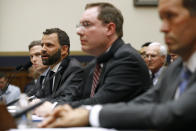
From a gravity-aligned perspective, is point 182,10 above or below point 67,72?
above

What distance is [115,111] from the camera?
4.81 ft

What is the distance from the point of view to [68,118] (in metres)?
1.51

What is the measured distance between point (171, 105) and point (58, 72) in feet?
7.40

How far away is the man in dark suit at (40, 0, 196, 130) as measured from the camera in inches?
51.7

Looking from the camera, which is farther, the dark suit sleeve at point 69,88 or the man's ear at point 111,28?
the dark suit sleeve at point 69,88

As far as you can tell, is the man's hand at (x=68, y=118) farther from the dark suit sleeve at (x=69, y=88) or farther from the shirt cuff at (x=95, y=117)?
the dark suit sleeve at (x=69, y=88)

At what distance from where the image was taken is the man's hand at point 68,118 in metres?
1.51

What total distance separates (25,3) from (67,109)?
5.45 meters

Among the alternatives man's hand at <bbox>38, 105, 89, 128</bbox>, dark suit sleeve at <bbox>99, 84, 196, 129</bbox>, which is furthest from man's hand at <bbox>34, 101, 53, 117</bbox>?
dark suit sleeve at <bbox>99, 84, 196, 129</bbox>

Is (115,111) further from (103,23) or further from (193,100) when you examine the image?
(103,23)

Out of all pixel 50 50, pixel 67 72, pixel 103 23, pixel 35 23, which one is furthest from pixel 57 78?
pixel 35 23

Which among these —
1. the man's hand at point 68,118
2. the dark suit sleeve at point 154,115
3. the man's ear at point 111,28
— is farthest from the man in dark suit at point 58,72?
the dark suit sleeve at point 154,115

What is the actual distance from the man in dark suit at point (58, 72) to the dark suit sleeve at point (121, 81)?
51 centimetres

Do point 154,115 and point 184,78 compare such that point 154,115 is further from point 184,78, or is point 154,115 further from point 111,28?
point 111,28
